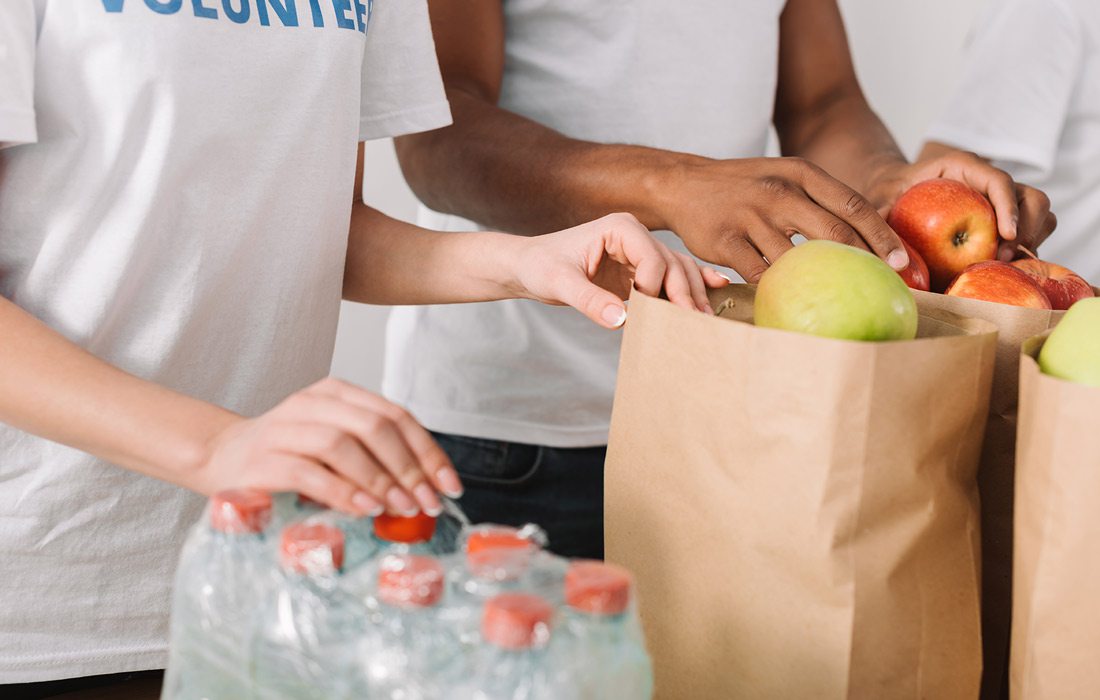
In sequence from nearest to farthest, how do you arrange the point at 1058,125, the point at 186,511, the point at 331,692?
the point at 331,692 → the point at 186,511 → the point at 1058,125

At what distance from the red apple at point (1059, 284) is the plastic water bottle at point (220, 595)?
63 centimetres

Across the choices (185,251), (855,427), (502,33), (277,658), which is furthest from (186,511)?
(502,33)

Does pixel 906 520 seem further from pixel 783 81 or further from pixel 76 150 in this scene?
pixel 783 81

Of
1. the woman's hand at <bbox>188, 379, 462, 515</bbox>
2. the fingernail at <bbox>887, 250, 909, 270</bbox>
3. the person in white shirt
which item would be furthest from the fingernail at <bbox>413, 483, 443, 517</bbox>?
the person in white shirt

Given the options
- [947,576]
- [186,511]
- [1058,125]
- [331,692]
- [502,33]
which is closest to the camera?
[331,692]

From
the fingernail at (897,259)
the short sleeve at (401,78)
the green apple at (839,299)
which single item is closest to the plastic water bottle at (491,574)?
the green apple at (839,299)

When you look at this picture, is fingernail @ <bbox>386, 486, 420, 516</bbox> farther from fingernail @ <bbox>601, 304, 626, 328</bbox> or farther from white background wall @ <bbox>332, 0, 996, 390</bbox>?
white background wall @ <bbox>332, 0, 996, 390</bbox>

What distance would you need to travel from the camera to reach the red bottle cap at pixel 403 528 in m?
0.59

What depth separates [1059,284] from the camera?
0.91 metres

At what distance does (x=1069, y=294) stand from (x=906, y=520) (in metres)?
0.38

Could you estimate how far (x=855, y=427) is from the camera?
1.95 feet

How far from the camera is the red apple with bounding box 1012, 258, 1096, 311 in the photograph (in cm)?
90

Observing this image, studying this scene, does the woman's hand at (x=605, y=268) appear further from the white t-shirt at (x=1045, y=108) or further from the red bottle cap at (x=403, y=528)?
the white t-shirt at (x=1045, y=108)

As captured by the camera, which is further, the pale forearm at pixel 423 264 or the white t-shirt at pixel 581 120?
the white t-shirt at pixel 581 120
